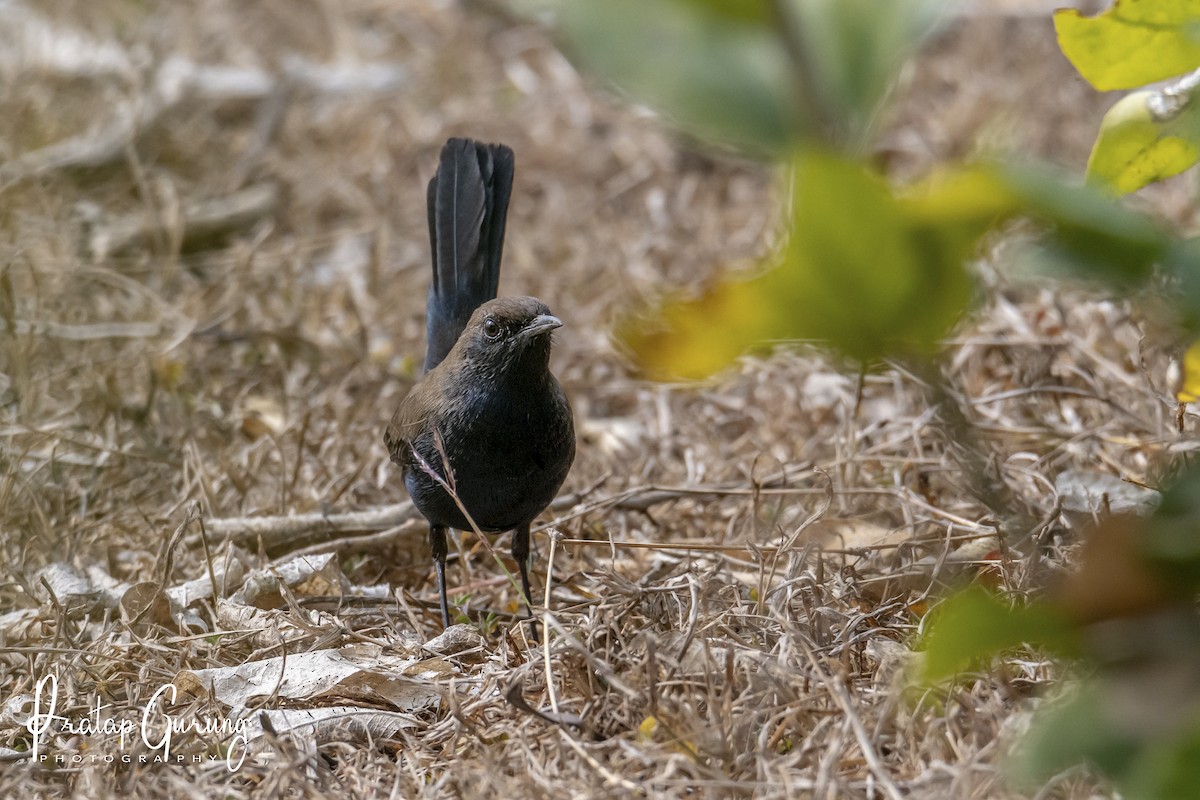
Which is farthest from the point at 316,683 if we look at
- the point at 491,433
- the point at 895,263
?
the point at 895,263

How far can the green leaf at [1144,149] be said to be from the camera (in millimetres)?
2568

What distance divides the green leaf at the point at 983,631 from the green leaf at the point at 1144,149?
1.22 metres

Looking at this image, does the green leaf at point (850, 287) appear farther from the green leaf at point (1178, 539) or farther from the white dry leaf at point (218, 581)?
the white dry leaf at point (218, 581)

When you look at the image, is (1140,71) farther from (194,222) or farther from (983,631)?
(194,222)

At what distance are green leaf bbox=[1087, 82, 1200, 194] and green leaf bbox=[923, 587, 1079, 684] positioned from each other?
1218mm

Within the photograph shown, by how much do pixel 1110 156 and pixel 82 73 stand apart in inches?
294

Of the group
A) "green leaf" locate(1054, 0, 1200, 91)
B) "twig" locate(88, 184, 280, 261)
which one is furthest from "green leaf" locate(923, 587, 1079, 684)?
"twig" locate(88, 184, 280, 261)

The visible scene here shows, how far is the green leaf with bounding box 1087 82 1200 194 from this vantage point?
8.43ft

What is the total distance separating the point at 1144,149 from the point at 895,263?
1.45 m

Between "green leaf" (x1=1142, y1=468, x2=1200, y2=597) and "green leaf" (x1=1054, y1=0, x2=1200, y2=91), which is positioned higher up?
"green leaf" (x1=1054, y1=0, x2=1200, y2=91)

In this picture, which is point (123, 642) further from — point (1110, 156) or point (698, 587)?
point (1110, 156)

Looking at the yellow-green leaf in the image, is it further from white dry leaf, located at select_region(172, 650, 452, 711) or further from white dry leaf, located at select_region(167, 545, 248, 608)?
white dry leaf, located at select_region(167, 545, 248, 608)

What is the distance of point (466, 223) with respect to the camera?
15.3ft

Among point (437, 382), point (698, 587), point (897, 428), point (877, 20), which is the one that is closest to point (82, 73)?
point (437, 382)
